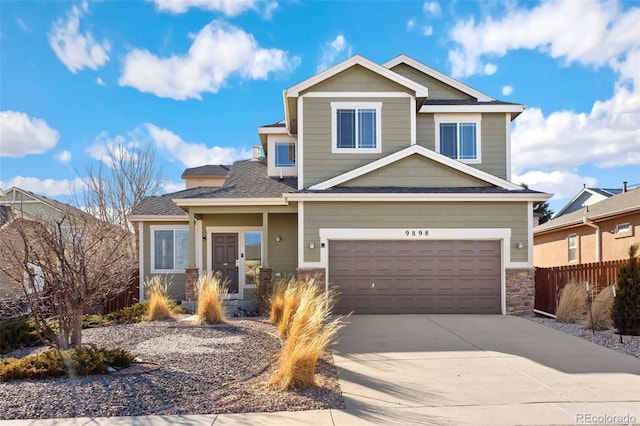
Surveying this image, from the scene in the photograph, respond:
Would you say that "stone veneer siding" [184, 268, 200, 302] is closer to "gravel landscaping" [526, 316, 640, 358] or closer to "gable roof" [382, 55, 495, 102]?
"gable roof" [382, 55, 495, 102]

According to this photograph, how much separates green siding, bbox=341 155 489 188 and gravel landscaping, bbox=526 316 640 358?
177 inches

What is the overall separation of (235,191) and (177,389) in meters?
9.81

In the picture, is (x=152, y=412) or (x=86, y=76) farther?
(x=86, y=76)

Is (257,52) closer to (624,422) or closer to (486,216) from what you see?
(486,216)

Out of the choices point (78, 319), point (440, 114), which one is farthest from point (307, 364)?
point (440, 114)

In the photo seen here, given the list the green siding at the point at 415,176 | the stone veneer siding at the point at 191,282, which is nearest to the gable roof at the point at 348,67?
the green siding at the point at 415,176

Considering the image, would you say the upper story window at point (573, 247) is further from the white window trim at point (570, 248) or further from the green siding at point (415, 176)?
the green siding at point (415, 176)

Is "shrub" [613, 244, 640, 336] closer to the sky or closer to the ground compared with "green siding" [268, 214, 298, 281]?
closer to the ground

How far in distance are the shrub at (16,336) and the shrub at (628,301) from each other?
1187cm

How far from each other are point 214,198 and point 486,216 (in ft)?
26.5

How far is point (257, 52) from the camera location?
46.7ft

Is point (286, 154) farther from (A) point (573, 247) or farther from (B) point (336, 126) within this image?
(A) point (573, 247)

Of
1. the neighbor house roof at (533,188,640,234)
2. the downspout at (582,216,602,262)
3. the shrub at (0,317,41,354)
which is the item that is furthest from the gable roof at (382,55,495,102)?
the shrub at (0,317,41,354)

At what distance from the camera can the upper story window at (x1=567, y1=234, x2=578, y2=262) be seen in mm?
21753
